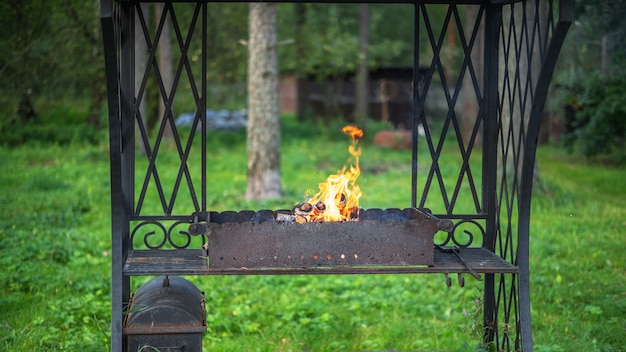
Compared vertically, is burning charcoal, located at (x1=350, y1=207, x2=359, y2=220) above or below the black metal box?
above

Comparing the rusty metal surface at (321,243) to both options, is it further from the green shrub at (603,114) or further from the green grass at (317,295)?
the green shrub at (603,114)

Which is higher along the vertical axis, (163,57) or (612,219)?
(163,57)

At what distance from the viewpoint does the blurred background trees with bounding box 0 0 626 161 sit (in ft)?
43.7

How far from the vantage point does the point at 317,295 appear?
8.09 meters

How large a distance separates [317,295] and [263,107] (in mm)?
6080

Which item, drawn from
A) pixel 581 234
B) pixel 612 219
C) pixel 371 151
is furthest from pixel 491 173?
pixel 371 151

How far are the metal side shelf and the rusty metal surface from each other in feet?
0.16

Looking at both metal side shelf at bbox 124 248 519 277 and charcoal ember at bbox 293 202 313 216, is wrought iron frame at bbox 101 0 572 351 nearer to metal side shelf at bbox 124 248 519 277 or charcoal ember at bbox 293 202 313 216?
metal side shelf at bbox 124 248 519 277

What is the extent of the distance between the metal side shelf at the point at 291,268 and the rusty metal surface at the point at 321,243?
0.05m

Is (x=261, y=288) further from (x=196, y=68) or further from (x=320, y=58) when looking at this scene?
(x=320, y=58)

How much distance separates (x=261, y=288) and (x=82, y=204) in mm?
5267

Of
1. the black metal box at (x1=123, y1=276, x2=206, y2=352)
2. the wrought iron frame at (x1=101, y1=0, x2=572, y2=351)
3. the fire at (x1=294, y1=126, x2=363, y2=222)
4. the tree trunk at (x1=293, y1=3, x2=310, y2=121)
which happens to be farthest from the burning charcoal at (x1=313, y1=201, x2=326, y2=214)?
the tree trunk at (x1=293, y1=3, x2=310, y2=121)

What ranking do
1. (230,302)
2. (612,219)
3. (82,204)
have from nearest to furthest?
(230,302) → (612,219) → (82,204)

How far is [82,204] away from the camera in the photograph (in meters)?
12.6
